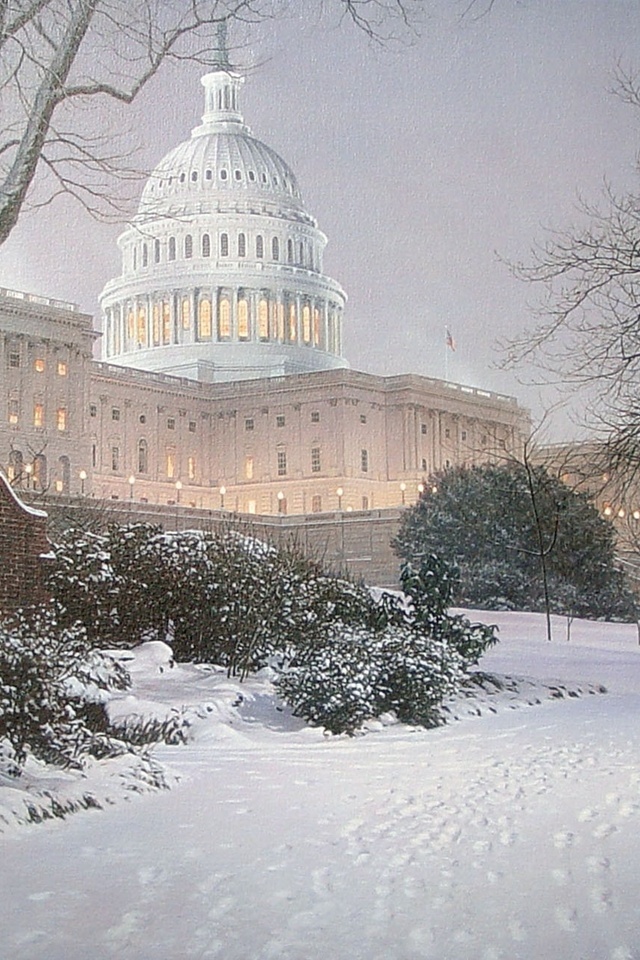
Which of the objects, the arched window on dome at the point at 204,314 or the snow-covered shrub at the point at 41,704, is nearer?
the snow-covered shrub at the point at 41,704

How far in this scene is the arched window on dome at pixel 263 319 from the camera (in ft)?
77.7

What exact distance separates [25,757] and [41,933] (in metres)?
1.88

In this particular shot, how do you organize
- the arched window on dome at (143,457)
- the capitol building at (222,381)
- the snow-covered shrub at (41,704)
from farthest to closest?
the arched window on dome at (143,457), the capitol building at (222,381), the snow-covered shrub at (41,704)

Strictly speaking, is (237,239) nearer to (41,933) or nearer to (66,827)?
(66,827)

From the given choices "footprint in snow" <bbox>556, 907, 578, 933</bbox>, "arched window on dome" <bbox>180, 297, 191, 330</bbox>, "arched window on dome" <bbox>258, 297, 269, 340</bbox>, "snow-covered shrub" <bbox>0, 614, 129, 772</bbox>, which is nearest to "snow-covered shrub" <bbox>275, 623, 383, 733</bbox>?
"snow-covered shrub" <bbox>0, 614, 129, 772</bbox>

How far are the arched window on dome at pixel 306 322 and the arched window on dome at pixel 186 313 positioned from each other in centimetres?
160

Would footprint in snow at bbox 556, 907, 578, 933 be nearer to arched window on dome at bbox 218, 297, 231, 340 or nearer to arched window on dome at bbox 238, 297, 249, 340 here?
arched window on dome at bbox 218, 297, 231, 340

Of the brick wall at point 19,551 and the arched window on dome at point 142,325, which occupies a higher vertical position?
the arched window on dome at point 142,325

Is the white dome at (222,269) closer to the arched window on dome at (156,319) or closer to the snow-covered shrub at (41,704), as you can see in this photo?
the arched window on dome at (156,319)

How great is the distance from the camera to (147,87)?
5.87 meters

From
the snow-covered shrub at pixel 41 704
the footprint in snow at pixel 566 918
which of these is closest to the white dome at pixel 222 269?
the snow-covered shrub at pixel 41 704

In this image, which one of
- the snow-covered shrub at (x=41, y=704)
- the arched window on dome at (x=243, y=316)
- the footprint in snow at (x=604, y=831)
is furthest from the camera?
the arched window on dome at (x=243, y=316)

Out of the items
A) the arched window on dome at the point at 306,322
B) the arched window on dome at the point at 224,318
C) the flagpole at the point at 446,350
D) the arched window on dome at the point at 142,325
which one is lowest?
the flagpole at the point at 446,350

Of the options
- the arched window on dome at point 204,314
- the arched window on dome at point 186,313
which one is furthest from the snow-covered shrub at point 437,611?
the arched window on dome at point 204,314
